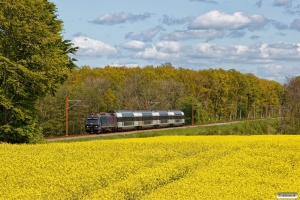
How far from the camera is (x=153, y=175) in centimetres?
1806

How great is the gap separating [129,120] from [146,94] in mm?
34804

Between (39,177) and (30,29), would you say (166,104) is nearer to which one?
(30,29)

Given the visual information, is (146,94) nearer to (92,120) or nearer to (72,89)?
(72,89)

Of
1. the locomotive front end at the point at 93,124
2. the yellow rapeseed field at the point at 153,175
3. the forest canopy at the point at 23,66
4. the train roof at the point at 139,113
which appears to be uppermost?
the forest canopy at the point at 23,66

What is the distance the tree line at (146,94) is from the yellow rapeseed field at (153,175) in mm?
54470

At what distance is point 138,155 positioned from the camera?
83.9ft

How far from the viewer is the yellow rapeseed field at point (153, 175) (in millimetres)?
15078

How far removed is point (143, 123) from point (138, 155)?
185ft

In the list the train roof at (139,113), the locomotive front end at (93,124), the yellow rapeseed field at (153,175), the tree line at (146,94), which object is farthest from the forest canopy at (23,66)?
the tree line at (146,94)

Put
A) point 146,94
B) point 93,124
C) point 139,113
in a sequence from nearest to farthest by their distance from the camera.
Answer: point 93,124, point 139,113, point 146,94

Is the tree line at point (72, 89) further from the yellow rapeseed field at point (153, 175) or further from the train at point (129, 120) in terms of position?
the yellow rapeseed field at point (153, 175)

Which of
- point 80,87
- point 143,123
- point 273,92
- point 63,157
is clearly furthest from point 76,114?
point 273,92

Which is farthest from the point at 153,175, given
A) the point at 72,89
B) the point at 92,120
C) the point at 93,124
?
the point at 72,89

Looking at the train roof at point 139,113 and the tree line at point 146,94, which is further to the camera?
the tree line at point 146,94
